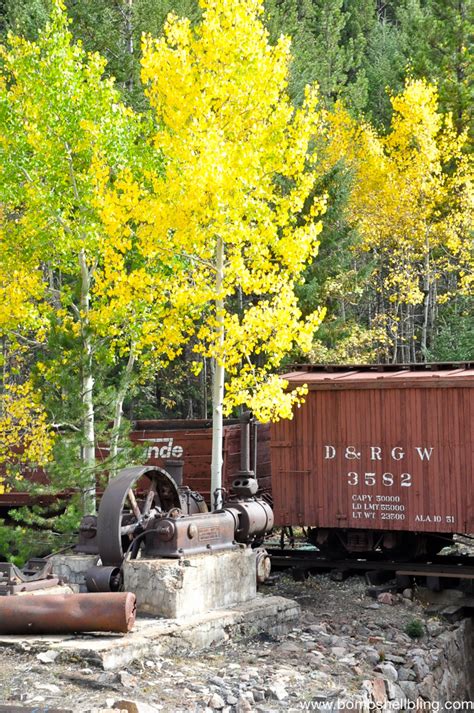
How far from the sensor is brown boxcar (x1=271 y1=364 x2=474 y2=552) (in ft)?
47.2

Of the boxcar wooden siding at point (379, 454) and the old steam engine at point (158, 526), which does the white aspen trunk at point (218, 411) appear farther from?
the boxcar wooden siding at point (379, 454)

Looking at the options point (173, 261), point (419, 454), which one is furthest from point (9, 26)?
point (419, 454)

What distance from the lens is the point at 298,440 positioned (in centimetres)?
1565

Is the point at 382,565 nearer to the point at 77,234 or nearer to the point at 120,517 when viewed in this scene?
the point at 120,517

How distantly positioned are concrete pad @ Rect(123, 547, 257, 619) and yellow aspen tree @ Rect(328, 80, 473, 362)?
15850mm

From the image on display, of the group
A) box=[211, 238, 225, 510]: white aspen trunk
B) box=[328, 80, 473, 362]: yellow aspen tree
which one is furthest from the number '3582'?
box=[328, 80, 473, 362]: yellow aspen tree

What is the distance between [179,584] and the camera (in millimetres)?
10688

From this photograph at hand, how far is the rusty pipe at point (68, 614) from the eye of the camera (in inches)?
373

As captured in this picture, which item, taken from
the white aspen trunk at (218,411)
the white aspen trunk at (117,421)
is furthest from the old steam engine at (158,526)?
the white aspen trunk at (117,421)

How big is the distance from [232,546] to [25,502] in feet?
25.0

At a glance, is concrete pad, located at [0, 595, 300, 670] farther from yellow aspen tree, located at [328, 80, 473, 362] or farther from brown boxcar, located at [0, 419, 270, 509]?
yellow aspen tree, located at [328, 80, 473, 362]

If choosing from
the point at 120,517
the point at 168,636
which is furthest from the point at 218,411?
the point at 168,636

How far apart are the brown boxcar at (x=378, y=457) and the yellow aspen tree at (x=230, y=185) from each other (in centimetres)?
102

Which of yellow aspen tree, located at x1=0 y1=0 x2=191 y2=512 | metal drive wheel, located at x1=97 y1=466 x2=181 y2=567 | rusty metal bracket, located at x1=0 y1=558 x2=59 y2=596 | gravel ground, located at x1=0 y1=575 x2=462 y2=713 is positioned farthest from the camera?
yellow aspen tree, located at x1=0 y1=0 x2=191 y2=512
